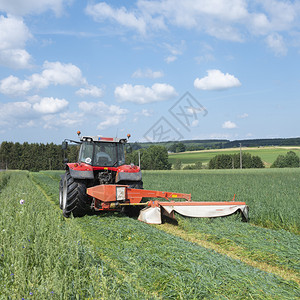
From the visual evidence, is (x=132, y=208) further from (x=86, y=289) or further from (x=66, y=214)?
(x=86, y=289)

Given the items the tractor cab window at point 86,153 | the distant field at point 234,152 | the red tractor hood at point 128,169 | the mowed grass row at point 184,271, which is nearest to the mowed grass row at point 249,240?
the mowed grass row at point 184,271

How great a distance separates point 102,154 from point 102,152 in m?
0.06

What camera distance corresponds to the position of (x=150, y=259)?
440 centimetres

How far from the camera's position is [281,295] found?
328 centimetres

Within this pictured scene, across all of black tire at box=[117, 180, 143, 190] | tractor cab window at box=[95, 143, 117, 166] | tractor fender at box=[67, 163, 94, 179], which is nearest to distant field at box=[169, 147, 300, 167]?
tractor cab window at box=[95, 143, 117, 166]

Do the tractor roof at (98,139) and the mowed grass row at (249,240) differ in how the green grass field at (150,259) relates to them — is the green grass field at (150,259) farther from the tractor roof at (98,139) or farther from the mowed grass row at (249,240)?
the tractor roof at (98,139)

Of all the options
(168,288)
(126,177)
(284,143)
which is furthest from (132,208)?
(284,143)

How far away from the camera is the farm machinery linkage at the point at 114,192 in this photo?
717cm

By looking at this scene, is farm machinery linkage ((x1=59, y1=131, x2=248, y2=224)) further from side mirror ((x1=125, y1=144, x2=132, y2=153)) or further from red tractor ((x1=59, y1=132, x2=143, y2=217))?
side mirror ((x1=125, y1=144, x2=132, y2=153))

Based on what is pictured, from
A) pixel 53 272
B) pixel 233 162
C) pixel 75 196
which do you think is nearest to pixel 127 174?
pixel 75 196

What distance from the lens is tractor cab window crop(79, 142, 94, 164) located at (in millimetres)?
8398

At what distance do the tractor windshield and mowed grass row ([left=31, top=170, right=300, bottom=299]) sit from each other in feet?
9.71

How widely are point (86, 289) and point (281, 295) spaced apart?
2.02 metres

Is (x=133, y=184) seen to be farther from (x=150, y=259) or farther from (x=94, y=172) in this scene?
(x=150, y=259)
